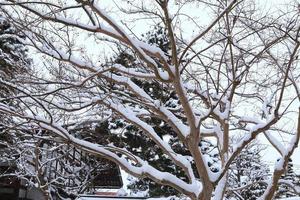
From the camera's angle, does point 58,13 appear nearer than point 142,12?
Yes

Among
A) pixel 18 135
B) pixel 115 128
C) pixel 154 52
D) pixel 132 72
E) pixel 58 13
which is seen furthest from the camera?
pixel 115 128

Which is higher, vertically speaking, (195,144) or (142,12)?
(142,12)

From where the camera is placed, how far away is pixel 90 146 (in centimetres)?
784

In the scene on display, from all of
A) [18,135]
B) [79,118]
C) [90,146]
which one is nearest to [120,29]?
[90,146]

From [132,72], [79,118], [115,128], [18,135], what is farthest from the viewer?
[115,128]

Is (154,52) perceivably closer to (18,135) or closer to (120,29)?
(120,29)

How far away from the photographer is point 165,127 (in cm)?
1741

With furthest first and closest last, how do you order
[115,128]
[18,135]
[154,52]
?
[115,128] < [18,135] < [154,52]

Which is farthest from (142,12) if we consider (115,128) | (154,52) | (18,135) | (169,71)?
(115,128)

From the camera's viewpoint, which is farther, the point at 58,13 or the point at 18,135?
the point at 18,135

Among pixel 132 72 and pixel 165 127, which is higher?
pixel 165 127

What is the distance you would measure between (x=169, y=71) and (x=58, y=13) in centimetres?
221

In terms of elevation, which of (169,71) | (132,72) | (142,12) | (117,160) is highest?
(142,12)

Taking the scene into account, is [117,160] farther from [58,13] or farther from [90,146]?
[58,13]
